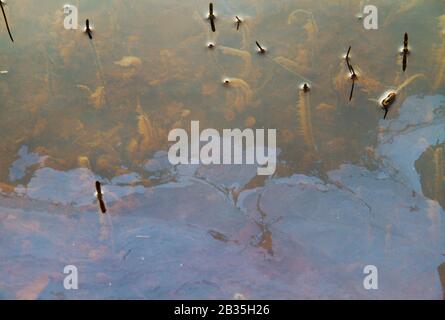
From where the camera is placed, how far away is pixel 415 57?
6.89 feet

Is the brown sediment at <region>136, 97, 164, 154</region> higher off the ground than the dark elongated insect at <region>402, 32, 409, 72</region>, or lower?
lower

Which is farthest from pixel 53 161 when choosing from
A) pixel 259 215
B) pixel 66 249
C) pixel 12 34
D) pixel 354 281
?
pixel 354 281

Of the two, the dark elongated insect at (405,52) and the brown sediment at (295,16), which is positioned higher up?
the brown sediment at (295,16)

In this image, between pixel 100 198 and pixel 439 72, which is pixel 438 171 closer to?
pixel 439 72

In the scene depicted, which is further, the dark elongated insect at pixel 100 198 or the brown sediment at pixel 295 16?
the brown sediment at pixel 295 16

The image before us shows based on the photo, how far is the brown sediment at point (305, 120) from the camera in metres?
2.06

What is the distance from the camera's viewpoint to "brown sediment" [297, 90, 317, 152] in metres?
2.06

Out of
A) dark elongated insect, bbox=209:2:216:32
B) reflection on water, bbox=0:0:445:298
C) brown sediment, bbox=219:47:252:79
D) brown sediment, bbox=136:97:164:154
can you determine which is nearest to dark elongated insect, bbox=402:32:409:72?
reflection on water, bbox=0:0:445:298

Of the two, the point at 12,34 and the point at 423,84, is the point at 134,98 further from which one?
the point at 423,84

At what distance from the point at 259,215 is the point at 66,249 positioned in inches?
30.9

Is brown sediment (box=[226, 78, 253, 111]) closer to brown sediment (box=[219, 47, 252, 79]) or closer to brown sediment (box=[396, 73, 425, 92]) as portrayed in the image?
brown sediment (box=[219, 47, 252, 79])

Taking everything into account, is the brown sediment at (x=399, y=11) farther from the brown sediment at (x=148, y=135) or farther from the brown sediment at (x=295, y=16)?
the brown sediment at (x=148, y=135)

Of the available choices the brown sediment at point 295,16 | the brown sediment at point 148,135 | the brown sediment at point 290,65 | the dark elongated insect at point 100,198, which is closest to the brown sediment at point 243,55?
the brown sediment at point 290,65

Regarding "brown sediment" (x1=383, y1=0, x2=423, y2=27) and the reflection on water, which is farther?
"brown sediment" (x1=383, y1=0, x2=423, y2=27)
